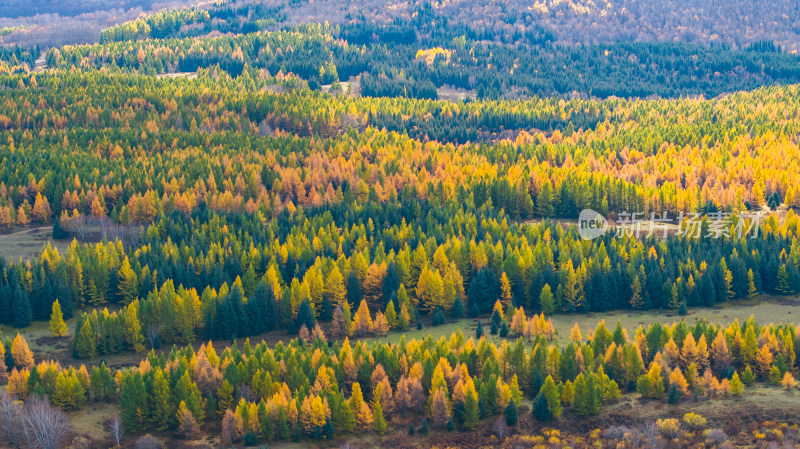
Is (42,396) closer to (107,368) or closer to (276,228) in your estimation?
(107,368)


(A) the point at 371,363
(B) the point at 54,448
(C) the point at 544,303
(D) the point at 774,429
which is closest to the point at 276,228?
(C) the point at 544,303

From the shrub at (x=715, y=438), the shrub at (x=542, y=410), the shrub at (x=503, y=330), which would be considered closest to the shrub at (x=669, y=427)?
the shrub at (x=715, y=438)

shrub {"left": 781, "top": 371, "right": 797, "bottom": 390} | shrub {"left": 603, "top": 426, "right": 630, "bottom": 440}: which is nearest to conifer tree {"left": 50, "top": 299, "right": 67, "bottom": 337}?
shrub {"left": 603, "top": 426, "right": 630, "bottom": 440}

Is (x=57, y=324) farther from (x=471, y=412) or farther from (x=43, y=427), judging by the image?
(x=471, y=412)

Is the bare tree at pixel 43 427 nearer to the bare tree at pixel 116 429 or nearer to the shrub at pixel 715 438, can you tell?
the bare tree at pixel 116 429

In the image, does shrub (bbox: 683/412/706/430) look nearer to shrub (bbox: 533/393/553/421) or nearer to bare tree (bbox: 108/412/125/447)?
shrub (bbox: 533/393/553/421)

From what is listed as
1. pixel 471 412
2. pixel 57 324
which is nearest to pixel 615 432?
pixel 471 412
